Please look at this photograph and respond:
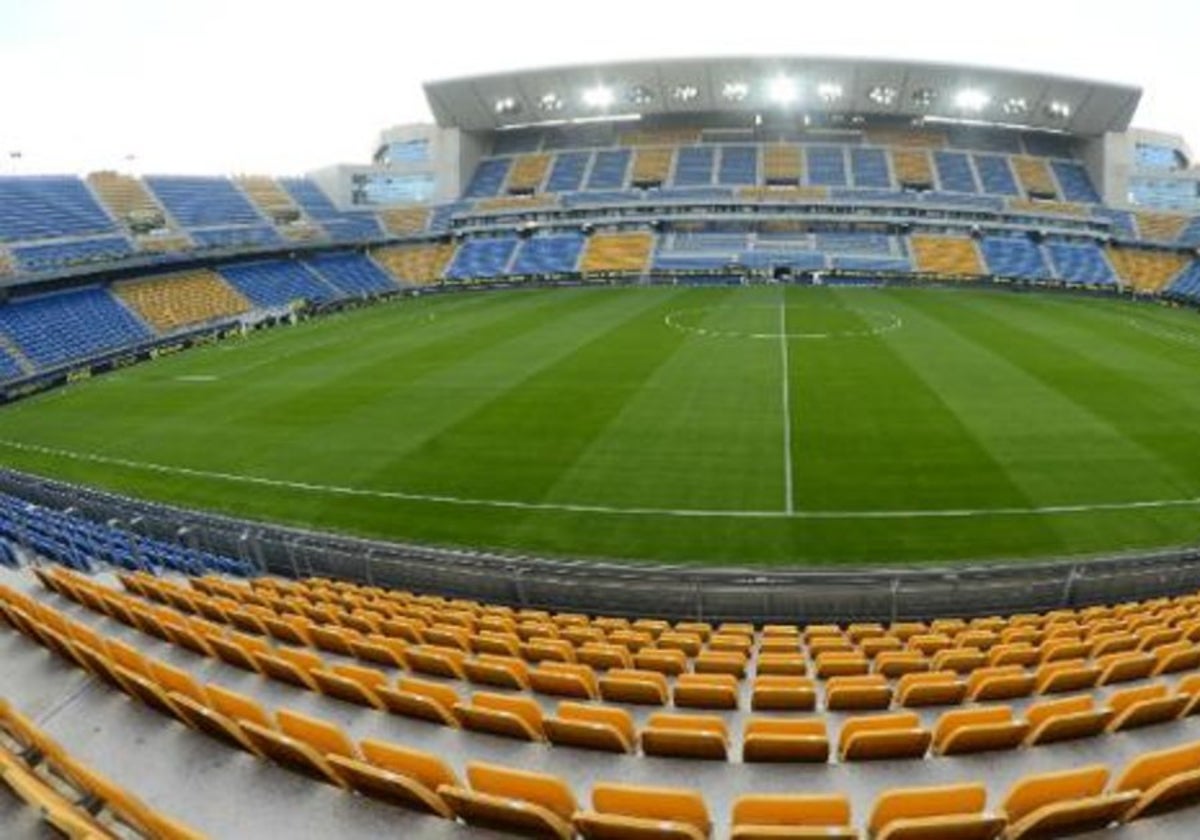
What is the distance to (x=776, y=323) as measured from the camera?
5275 centimetres

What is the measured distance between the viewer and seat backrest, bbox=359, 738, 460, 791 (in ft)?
21.8

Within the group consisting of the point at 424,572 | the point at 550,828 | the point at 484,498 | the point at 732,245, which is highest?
the point at 732,245

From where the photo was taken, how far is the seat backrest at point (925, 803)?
5.90 m

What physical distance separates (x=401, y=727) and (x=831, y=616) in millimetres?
9481

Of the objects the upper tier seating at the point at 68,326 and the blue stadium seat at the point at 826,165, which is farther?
the blue stadium seat at the point at 826,165

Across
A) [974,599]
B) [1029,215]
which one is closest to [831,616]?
[974,599]

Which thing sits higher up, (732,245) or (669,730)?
(732,245)

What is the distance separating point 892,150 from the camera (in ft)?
305

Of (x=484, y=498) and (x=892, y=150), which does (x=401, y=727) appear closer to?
(x=484, y=498)

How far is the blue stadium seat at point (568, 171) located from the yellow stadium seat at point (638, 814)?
298 feet

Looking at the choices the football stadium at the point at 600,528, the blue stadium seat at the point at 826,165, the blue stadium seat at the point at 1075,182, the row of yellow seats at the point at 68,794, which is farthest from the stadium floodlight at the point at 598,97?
the row of yellow seats at the point at 68,794

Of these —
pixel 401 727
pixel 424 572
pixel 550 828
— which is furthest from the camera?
pixel 424 572

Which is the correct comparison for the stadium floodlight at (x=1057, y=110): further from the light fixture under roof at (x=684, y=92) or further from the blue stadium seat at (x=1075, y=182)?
the light fixture under roof at (x=684, y=92)

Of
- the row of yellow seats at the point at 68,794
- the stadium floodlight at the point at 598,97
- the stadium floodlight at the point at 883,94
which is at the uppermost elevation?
the stadium floodlight at the point at 883,94
